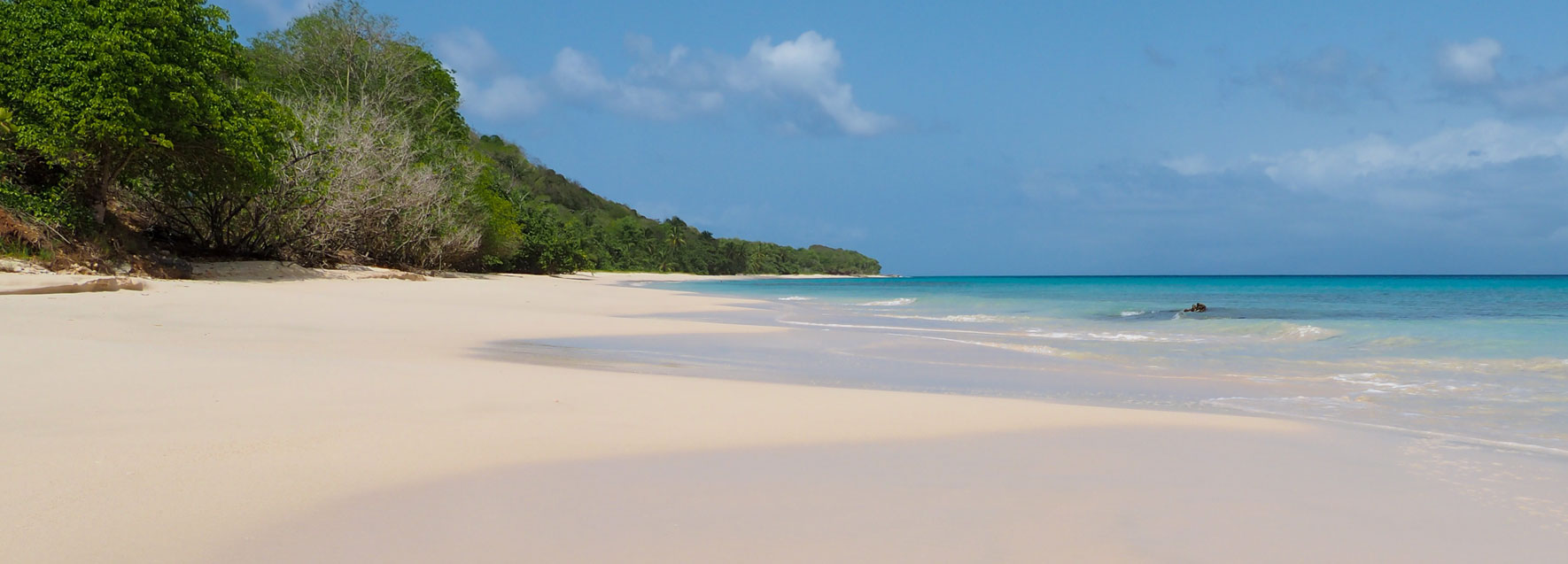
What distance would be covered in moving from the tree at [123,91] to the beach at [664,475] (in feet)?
34.8

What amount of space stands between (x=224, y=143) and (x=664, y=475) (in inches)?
630

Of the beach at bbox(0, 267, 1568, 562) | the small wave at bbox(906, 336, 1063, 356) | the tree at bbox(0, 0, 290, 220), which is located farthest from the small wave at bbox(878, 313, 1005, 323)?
the tree at bbox(0, 0, 290, 220)

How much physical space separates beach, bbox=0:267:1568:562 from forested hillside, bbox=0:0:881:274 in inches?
422

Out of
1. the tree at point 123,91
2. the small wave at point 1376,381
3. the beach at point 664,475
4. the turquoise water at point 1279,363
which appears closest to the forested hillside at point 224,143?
the tree at point 123,91

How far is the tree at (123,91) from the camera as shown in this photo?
13.4 meters

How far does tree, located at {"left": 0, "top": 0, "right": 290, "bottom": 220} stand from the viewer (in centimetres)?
1339

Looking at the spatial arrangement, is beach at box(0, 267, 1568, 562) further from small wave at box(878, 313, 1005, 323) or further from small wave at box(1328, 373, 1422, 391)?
small wave at box(878, 313, 1005, 323)

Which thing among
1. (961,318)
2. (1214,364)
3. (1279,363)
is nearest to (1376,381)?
(1214,364)

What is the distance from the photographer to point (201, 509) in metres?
2.36

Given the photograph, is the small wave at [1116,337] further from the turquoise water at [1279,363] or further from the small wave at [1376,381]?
the small wave at [1376,381]

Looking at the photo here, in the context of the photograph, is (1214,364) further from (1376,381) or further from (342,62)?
(342,62)

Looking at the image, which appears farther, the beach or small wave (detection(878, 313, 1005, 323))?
small wave (detection(878, 313, 1005, 323))

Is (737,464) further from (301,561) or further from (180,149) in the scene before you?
(180,149)

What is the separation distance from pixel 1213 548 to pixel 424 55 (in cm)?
3330
